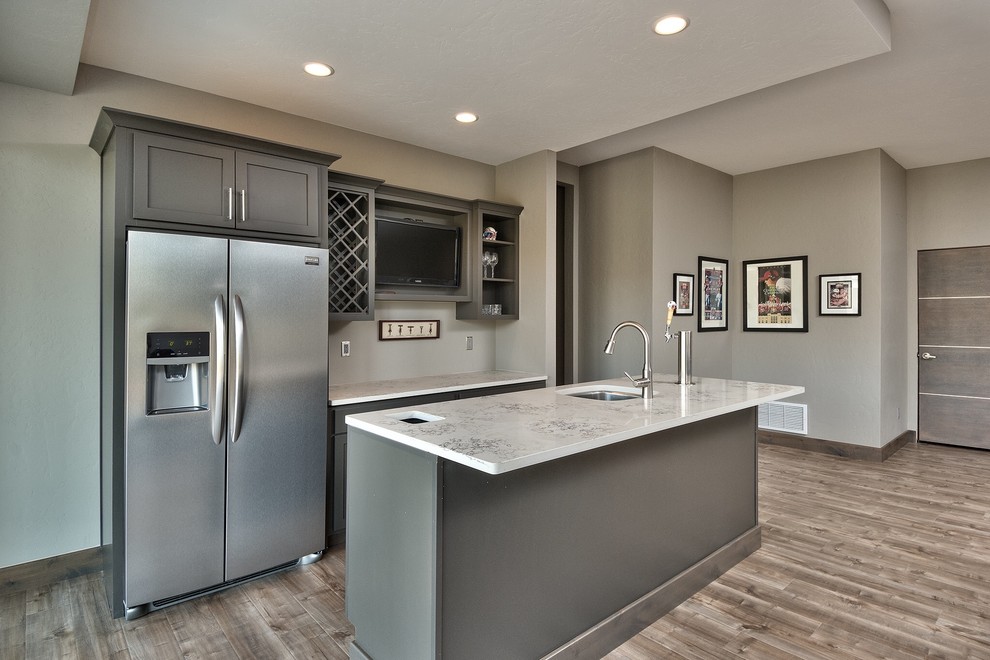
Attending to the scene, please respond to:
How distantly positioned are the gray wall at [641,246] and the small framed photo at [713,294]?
0.30 ft

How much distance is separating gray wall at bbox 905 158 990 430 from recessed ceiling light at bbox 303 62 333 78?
5760 mm

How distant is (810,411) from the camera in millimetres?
5344

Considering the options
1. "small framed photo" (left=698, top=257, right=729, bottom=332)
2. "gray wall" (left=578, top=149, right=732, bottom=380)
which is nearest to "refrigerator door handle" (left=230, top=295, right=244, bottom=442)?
"gray wall" (left=578, top=149, right=732, bottom=380)

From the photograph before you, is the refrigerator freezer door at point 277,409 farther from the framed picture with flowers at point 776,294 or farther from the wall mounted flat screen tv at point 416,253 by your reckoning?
the framed picture with flowers at point 776,294

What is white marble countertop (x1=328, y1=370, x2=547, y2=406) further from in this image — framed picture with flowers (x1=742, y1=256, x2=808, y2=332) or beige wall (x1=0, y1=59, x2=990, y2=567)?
framed picture with flowers (x1=742, y1=256, x2=808, y2=332)

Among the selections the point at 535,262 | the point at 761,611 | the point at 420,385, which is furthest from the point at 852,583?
the point at 535,262

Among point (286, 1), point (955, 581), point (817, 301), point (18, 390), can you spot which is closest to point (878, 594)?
point (955, 581)

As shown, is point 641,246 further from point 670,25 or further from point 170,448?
point 170,448

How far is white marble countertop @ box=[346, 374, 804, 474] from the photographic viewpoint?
1.64m

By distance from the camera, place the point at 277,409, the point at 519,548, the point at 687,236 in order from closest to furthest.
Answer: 1. the point at 519,548
2. the point at 277,409
3. the point at 687,236

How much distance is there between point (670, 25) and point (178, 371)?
2754 mm

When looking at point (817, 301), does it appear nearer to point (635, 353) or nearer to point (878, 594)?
point (635, 353)

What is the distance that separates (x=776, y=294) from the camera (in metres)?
5.61

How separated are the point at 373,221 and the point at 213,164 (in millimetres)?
1106
